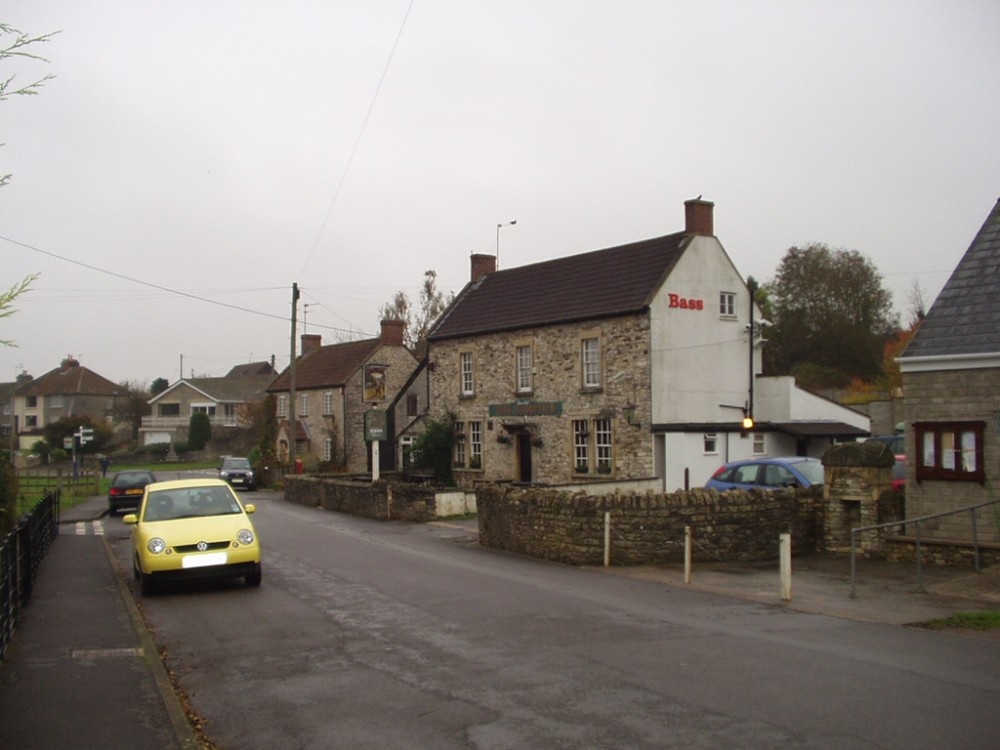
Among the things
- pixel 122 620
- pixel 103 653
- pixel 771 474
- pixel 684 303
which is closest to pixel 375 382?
pixel 684 303

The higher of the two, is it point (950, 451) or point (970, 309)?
point (970, 309)

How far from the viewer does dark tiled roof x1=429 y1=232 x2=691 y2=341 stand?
33094 millimetres

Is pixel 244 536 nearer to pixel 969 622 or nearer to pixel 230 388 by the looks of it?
pixel 969 622

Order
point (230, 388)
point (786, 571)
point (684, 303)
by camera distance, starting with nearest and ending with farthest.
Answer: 1. point (786, 571)
2. point (684, 303)
3. point (230, 388)

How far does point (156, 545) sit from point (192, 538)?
19.7 inches

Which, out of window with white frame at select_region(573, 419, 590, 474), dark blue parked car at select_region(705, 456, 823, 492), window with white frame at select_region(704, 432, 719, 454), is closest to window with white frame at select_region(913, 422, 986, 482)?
dark blue parked car at select_region(705, 456, 823, 492)

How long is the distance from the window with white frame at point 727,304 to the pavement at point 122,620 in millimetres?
16144

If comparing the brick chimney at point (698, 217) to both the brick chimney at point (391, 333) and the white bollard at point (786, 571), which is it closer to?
the white bollard at point (786, 571)

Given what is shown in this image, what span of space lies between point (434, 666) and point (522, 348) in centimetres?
2775

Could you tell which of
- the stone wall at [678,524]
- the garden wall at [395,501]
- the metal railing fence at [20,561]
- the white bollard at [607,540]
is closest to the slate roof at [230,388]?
the garden wall at [395,501]

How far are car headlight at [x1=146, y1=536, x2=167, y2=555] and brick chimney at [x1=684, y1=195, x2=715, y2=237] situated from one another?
76.2 ft

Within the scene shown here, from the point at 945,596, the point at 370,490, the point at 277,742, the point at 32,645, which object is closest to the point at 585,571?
the point at 945,596

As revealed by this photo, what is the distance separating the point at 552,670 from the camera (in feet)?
30.7

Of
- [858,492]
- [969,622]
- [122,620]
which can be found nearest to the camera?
[969,622]
